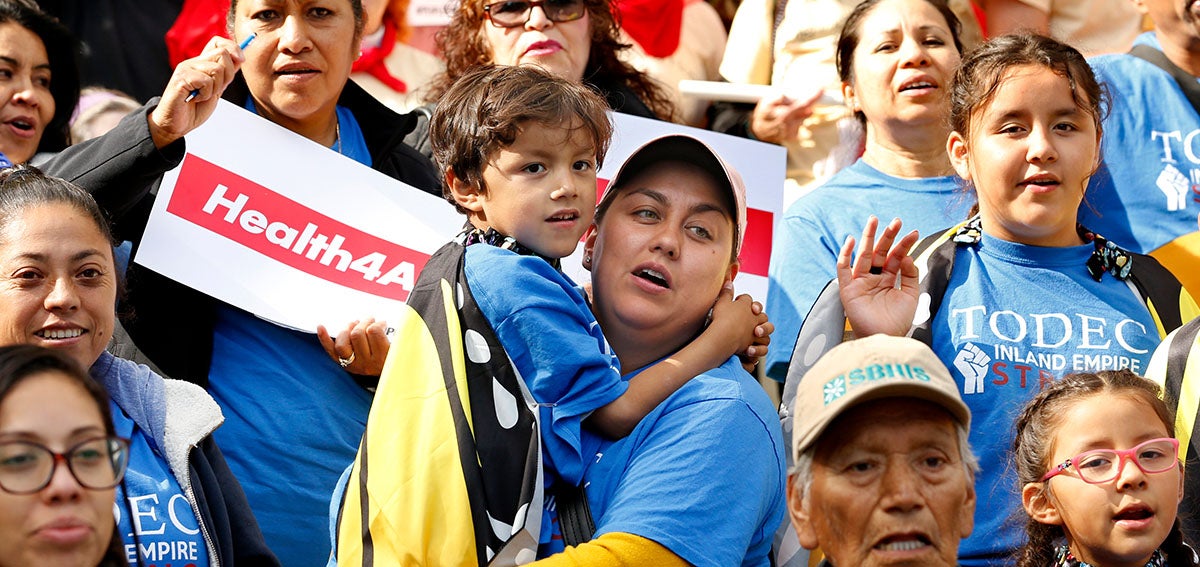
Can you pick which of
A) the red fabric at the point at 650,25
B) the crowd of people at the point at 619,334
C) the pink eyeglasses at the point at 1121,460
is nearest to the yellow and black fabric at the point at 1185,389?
the crowd of people at the point at 619,334

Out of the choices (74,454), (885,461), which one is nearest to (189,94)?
(74,454)

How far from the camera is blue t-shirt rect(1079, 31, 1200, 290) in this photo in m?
4.36

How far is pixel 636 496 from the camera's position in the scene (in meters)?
2.98

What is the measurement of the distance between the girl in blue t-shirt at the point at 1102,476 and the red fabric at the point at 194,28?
10.9 feet

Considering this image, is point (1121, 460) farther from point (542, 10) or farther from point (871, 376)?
point (542, 10)

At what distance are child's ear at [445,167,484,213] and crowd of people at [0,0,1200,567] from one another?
0.04 feet

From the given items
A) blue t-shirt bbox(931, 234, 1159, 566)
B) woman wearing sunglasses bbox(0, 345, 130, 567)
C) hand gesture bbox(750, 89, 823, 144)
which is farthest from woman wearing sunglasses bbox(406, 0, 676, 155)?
woman wearing sunglasses bbox(0, 345, 130, 567)

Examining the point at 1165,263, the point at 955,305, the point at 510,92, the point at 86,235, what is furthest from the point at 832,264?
the point at 86,235

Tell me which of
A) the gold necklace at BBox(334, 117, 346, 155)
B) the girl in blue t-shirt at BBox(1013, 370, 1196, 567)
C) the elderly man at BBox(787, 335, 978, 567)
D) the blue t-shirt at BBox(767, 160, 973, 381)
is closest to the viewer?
the elderly man at BBox(787, 335, 978, 567)

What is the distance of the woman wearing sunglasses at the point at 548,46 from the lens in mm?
4562

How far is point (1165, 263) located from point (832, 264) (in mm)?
888

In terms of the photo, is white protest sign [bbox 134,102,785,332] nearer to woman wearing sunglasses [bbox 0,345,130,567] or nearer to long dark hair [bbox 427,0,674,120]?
long dark hair [bbox 427,0,674,120]

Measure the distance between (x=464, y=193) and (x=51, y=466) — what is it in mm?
1278

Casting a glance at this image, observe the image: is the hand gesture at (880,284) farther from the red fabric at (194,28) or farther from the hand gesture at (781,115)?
the red fabric at (194,28)
